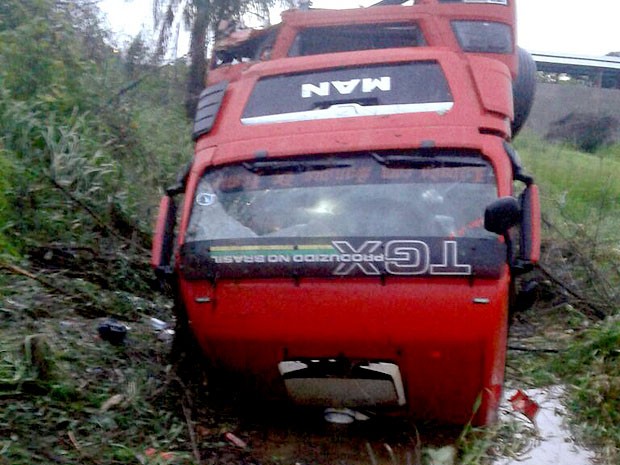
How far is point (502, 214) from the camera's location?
4.85 meters

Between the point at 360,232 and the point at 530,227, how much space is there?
109cm

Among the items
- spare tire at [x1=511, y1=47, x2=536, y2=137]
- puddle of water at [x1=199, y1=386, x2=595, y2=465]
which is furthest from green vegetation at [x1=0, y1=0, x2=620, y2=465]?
spare tire at [x1=511, y1=47, x2=536, y2=137]

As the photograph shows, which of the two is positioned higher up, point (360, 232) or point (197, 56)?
point (197, 56)

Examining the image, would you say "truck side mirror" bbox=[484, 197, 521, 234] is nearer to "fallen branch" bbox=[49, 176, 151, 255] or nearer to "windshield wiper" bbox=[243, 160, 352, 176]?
"windshield wiper" bbox=[243, 160, 352, 176]

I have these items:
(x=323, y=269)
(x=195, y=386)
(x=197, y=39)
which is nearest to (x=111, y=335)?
(x=195, y=386)

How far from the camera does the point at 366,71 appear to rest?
19.6 ft

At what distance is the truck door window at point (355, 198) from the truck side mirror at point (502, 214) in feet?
0.62

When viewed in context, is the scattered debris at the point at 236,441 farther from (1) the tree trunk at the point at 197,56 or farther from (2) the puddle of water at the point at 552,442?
(1) the tree trunk at the point at 197,56

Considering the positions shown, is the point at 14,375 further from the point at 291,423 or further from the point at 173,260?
the point at 291,423

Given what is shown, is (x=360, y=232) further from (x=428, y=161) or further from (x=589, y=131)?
(x=589, y=131)

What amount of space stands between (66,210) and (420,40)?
3767mm

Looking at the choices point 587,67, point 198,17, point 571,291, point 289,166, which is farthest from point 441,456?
point 587,67

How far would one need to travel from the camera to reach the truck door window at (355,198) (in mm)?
5199

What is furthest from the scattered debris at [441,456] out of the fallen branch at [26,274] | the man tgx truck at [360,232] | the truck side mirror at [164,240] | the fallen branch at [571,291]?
the fallen branch at [571,291]
